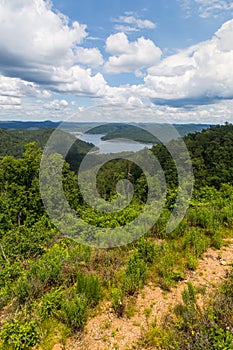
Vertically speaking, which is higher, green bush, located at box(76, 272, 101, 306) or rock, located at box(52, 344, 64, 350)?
green bush, located at box(76, 272, 101, 306)

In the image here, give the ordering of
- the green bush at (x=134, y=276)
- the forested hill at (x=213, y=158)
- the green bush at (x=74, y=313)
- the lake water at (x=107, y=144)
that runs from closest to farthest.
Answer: the green bush at (x=74, y=313) → the green bush at (x=134, y=276) → the lake water at (x=107, y=144) → the forested hill at (x=213, y=158)

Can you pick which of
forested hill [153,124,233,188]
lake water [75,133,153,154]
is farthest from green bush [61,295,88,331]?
forested hill [153,124,233,188]

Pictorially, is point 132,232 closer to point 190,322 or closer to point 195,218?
point 195,218

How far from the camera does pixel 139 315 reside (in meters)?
3.29

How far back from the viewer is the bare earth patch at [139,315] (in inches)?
114

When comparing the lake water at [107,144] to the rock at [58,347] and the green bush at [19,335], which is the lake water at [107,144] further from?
the rock at [58,347]

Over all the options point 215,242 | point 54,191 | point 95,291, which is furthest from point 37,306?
point 54,191

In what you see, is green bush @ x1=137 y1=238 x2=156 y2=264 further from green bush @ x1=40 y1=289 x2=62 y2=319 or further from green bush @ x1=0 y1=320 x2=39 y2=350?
green bush @ x1=0 y1=320 x2=39 y2=350

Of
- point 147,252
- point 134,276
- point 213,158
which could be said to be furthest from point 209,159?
point 134,276

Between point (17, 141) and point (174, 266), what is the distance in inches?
5491

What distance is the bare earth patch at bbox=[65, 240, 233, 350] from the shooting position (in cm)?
289

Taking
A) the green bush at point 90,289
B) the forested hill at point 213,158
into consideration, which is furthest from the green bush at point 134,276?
the forested hill at point 213,158

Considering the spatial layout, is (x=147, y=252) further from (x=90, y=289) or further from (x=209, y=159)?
(x=209, y=159)

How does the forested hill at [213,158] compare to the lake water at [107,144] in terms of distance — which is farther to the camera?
the forested hill at [213,158]
